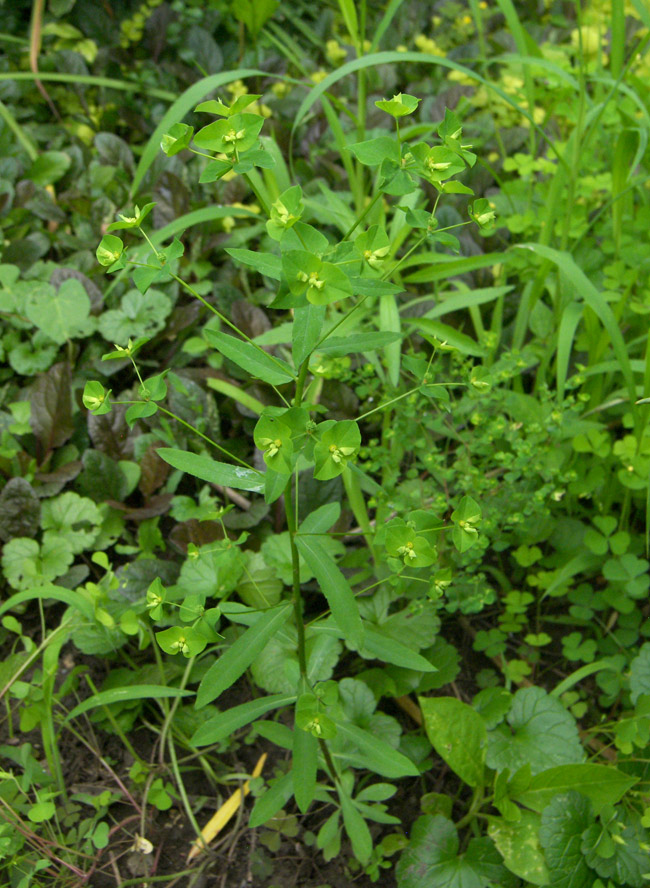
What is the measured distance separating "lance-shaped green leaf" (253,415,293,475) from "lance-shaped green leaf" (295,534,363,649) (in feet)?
0.73

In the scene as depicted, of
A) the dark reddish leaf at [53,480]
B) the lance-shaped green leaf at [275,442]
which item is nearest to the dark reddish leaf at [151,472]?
the dark reddish leaf at [53,480]

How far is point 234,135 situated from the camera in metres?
1.01

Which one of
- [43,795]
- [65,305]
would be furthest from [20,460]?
[43,795]

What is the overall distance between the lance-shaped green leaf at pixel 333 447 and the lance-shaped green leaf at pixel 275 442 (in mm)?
43

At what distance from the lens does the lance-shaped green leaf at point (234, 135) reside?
101 cm

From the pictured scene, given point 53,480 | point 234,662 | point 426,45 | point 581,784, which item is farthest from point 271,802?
point 426,45

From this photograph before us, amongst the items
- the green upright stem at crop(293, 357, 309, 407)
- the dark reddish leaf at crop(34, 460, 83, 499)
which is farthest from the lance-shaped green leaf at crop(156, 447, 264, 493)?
the dark reddish leaf at crop(34, 460, 83, 499)

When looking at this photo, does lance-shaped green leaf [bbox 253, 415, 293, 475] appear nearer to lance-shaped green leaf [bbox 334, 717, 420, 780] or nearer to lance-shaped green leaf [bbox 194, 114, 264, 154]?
lance-shaped green leaf [bbox 194, 114, 264, 154]

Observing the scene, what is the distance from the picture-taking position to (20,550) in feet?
6.54

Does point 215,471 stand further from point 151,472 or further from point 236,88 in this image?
point 236,88

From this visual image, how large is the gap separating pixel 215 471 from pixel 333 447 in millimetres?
275

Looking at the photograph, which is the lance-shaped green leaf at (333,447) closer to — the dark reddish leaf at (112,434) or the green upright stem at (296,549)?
the green upright stem at (296,549)

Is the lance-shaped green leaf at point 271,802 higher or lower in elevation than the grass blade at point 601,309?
lower

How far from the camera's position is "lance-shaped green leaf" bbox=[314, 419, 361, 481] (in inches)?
41.4
